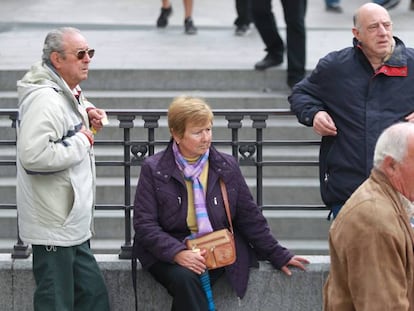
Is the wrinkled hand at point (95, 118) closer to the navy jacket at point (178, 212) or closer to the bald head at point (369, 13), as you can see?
the navy jacket at point (178, 212)

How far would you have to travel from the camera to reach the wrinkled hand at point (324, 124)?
20.5 feet

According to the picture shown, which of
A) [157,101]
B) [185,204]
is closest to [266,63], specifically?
[157,101]

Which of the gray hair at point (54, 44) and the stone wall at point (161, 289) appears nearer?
the gray hair at point (54, 44)

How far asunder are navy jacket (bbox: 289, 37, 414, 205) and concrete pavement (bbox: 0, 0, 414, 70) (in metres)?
4.21

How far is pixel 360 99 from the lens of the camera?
20.5 feet

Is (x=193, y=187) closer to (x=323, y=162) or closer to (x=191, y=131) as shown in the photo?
(x=191, y=131)

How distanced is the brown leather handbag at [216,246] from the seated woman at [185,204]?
0.04 m

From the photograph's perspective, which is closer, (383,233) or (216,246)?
(383,233)

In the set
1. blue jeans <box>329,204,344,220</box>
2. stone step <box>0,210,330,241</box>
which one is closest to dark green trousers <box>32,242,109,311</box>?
blue jeans <box>329,204,344,220</box>

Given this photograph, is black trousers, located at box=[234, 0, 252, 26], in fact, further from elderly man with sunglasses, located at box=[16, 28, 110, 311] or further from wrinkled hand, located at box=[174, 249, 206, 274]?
wrinkled hand, located at box=[174, 249, 206, 274]

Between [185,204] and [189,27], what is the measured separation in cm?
711

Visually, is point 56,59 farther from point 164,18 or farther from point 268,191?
point 164,18

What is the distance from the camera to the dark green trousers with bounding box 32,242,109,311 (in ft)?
19.6

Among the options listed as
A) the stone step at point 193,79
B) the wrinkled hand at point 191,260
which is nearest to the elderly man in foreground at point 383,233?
the wrinkled hand at point 191,260
